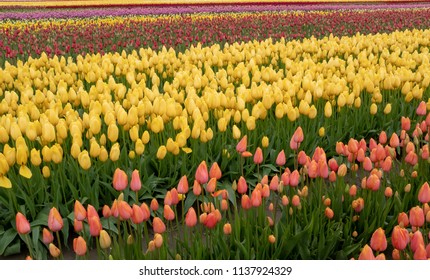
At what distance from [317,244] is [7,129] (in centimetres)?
240

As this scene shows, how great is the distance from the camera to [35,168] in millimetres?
3760

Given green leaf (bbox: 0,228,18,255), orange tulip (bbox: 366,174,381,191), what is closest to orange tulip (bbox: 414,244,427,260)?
orange tulip (bbox: 366,174,381,191)

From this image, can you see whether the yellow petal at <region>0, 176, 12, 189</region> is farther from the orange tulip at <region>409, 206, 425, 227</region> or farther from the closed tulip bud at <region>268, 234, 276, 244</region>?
the orange tulip at <region>409, 206, 425, 227</region>

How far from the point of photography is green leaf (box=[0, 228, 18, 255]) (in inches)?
140

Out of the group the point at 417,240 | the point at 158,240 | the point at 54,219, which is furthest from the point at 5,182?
the point at 417,240

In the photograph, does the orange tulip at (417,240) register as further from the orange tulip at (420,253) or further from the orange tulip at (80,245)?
the orange tulip at (80,245)

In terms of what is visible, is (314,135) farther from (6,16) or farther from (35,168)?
(6,16)

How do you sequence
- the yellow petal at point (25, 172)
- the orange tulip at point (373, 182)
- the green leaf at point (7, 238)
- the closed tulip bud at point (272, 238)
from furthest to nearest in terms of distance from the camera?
the green leaf at point (7, 238), the yellow petal at point (25, 172), the orange tulip at point (373, 182), the closed tulip bud at point (272, 238)

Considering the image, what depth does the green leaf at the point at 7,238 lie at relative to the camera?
11.6 ft

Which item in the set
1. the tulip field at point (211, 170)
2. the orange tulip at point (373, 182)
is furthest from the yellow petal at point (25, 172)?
the orange tulip at point (373, 182)

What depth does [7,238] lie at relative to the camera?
11.8 feet

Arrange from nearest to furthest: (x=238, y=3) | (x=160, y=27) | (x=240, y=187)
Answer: (x=240, y=187) < (x=160, y=27) < (x=238, y=3)

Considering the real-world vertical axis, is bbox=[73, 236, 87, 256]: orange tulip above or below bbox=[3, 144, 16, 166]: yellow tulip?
above
